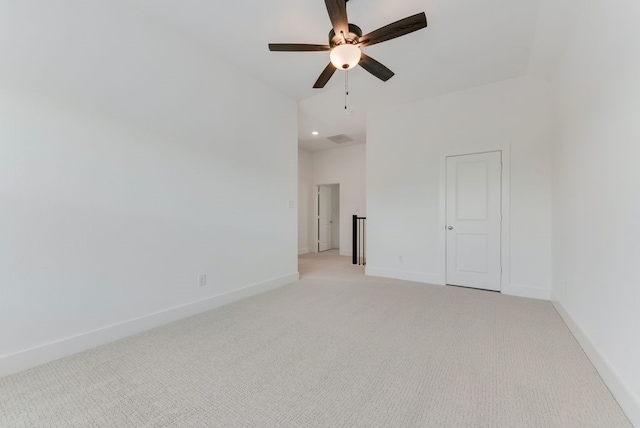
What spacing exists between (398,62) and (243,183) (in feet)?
7.82

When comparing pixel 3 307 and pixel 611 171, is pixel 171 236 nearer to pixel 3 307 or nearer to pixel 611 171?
pixel 3 307

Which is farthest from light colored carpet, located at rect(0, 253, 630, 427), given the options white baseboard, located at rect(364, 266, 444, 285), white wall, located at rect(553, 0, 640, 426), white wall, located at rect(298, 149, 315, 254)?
white wall, located at rect(298, 149, 315, 254)

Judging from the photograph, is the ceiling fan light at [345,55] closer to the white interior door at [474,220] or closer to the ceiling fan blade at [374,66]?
the ceiling fan blade at [374,66]

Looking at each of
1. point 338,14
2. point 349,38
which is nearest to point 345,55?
point 349,38

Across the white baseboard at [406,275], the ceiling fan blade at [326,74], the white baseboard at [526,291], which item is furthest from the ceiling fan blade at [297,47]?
the white baseboard at [526,291]

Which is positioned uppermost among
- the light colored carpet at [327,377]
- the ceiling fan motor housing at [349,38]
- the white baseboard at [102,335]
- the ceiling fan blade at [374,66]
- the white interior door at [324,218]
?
the ceiling fan motor housing at [349,38]

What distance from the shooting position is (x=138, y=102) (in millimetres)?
2465

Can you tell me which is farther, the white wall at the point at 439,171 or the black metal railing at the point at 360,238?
the black metal railing at the point at 360,238

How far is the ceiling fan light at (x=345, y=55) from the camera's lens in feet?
7.27

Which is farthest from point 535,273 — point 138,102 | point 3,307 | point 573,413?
point 3,307

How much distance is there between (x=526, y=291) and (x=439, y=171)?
6.47 ft

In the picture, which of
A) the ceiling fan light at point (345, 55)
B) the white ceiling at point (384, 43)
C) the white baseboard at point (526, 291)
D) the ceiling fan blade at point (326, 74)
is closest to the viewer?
the ceiling fan light at point (345, 55)

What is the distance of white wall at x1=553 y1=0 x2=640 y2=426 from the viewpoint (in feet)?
4.82

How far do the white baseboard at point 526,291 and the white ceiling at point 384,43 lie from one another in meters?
2.76
